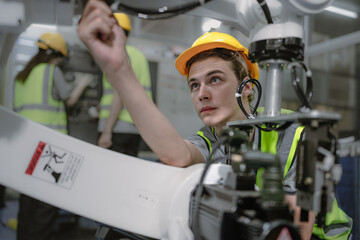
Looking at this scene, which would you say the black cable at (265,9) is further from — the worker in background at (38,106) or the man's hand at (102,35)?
the worker in background at (38,106)

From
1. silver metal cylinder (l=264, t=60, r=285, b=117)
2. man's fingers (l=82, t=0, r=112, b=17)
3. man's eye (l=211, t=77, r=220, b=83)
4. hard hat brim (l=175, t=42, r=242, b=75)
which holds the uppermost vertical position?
hard hat brim (l=175, t=42, r=242, b=75)

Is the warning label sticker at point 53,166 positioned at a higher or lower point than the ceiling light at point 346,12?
lower

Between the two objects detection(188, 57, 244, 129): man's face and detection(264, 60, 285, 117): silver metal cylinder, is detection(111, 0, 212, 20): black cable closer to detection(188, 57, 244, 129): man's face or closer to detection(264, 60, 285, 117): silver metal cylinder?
detection(264, 60, 285, 117): silver metal cylinder

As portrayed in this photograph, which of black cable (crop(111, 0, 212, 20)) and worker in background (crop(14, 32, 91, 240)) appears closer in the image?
black cable (crop(111, 0, 212, 20))

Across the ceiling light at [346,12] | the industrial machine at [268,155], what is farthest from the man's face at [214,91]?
the ceiling light at [346,12]

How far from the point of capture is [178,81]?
3275mm

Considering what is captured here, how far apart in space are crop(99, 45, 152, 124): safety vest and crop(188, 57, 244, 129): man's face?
0.90m

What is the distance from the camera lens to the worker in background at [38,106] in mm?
2029

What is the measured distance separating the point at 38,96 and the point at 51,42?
1.69ft

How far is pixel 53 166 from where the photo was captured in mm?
686

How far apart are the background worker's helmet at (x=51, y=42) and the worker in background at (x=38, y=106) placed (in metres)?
0.10

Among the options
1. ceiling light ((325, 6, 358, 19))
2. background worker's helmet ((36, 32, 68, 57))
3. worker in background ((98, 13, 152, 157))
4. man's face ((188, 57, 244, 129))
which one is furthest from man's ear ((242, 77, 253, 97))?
ceiling light ((325, 6, 358, 19))

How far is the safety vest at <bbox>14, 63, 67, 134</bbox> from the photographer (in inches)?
80.0

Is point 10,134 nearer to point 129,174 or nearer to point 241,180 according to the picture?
point 129,174
